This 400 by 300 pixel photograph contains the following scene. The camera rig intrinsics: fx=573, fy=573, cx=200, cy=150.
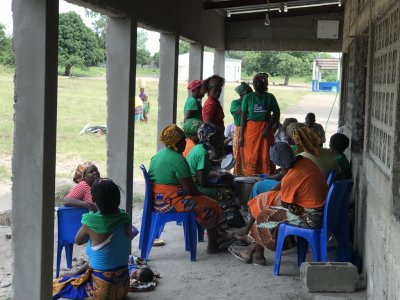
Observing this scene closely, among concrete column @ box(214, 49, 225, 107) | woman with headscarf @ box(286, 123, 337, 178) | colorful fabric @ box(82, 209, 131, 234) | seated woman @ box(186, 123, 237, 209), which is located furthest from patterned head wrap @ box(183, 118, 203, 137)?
concrete column @ box(214, 49, 225, 107)

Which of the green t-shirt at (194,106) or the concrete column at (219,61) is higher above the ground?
the concrete column at (219,61)

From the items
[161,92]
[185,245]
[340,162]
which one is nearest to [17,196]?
[185,245]

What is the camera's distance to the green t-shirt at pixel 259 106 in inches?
303

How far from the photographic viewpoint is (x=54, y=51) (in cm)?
371

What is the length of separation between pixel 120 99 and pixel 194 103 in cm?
193

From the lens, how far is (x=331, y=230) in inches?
186

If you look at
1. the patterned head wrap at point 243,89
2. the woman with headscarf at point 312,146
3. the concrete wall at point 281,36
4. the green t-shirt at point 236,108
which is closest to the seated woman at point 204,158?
the woman with headscarf at point 312,146

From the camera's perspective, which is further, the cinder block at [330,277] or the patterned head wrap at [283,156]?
the patterned head wrap at [283,156]

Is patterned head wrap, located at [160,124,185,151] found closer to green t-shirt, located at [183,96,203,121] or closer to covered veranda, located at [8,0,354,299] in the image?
A: covered veranda, located at [8,0,354,299]

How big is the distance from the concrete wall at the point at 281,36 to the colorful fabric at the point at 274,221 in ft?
22.6

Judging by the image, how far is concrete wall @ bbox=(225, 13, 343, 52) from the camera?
1111 centimetres

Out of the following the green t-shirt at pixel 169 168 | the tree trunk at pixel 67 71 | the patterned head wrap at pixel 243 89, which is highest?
the tree trunk at pixel 67 71

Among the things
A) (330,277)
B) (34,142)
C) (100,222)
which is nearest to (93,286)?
(100,222)

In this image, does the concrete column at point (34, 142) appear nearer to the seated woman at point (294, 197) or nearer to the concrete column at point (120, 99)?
the concrete column at point (120, 99)
